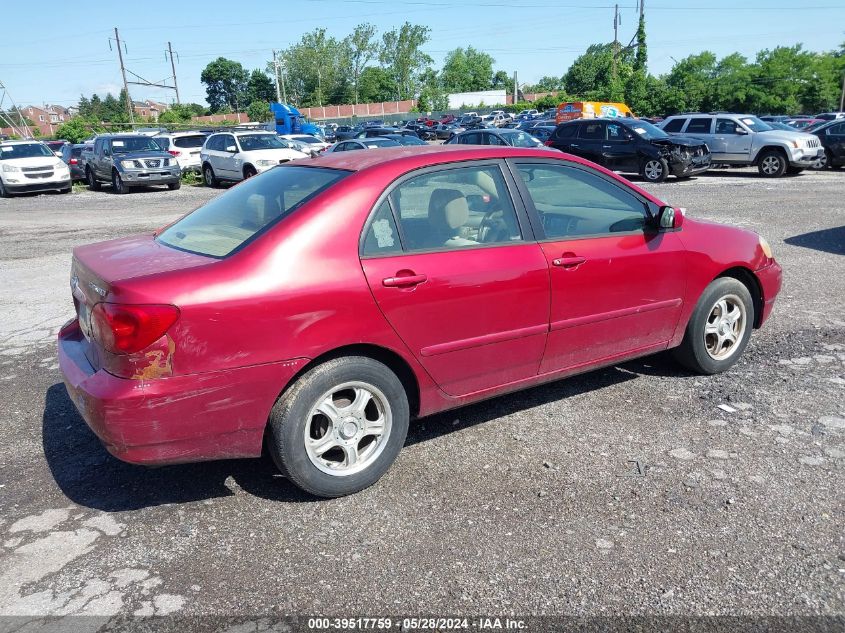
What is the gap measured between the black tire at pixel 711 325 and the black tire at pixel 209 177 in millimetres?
19686

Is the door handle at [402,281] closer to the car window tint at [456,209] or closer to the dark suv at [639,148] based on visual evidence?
the car window tint at [456,209]

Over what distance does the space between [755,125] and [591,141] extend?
15.8 feet

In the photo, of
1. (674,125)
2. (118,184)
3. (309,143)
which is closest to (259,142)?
(118,184)

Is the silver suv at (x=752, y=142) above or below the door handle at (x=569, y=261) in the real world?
below

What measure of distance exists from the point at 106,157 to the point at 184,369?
21490 millimetres

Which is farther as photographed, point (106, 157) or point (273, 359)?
point (106, 157)

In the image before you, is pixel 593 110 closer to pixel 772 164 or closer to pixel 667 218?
pixel 772 164

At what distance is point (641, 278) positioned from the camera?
4.34 metres

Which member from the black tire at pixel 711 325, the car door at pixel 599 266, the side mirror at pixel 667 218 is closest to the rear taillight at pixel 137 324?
the car door at pixel 599 266

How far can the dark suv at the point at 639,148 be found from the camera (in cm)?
1931

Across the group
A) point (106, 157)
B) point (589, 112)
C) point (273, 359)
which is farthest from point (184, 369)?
point (589, 112)

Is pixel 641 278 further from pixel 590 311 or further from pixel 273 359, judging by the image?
pixel 273 359

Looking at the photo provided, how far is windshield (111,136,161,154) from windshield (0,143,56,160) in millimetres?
1828

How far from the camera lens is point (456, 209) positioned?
3854 mm
